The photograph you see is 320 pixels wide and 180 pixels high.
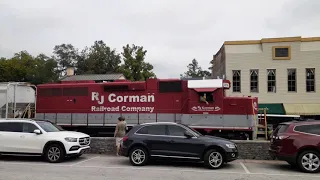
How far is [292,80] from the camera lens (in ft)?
89.3

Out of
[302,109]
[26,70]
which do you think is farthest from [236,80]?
[26,70]

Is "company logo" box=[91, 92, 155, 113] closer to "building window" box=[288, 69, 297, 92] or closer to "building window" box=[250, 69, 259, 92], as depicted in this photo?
"building window" box=[250, 69, 259, 92]

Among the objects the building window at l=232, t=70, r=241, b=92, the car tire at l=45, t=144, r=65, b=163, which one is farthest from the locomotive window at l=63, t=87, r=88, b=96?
the building window at l=232, t=70, r=241, b=92

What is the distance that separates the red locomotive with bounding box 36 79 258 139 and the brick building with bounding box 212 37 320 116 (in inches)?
467

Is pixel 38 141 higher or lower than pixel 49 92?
lower

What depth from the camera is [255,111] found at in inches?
625

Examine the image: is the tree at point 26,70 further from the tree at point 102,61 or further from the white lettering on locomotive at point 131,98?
the white lettering on locomotive at point 131,98

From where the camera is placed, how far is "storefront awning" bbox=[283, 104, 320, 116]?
84.9ft

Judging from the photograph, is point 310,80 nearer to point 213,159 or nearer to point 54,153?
point 213,159

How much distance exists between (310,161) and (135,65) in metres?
33.0

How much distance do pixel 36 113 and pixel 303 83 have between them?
69.1 feet

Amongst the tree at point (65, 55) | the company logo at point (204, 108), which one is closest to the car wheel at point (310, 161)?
the company logo at point (204, 108)

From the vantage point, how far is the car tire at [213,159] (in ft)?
35.0

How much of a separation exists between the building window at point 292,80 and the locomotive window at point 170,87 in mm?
14778
